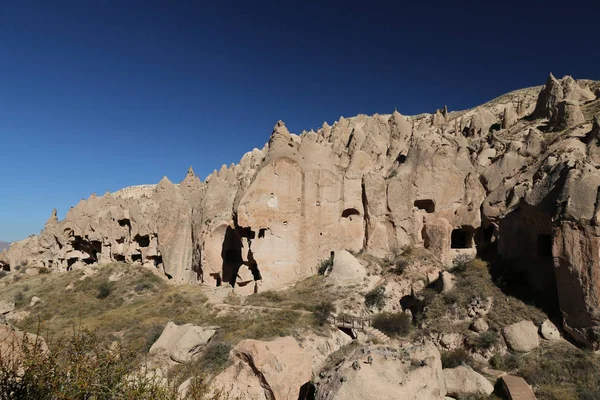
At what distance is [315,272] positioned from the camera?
2453 centimetres

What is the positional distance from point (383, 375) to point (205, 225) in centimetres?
2179

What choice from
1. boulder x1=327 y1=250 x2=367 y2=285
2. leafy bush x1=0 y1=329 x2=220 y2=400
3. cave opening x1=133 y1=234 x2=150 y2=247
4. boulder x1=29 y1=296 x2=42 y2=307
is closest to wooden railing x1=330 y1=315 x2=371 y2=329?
boulder x1=327 y1=250 x2=367 y2=285

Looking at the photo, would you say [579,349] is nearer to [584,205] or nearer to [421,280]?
[584,205]

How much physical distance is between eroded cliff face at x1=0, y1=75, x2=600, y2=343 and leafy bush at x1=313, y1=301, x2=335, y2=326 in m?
4.18

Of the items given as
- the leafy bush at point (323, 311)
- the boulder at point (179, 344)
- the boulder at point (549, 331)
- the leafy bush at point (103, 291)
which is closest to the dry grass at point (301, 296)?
the leafy bush at point (323, 311)

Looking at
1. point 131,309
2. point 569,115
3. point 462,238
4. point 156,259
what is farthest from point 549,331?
point 156,259

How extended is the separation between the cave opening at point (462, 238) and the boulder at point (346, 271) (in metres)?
7.26

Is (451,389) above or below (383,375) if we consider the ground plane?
below

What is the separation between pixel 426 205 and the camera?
24.7 metres

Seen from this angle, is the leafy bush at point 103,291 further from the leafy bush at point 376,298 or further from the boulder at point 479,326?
the boulder at point 479,326

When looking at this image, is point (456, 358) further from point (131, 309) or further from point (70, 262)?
point (70, 262)

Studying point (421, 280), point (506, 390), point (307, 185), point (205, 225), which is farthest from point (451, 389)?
point (205, 225)

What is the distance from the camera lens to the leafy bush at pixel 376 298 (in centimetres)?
2058

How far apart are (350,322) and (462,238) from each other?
11.5 metres
